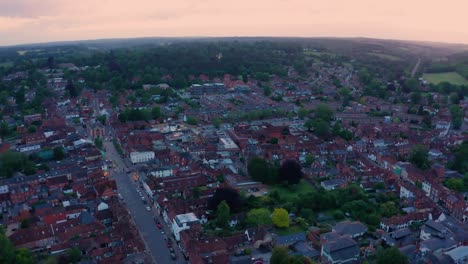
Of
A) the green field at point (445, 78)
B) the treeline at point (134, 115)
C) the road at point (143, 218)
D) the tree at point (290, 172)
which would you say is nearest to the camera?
the road at point (143, 218)

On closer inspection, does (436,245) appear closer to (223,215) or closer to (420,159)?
(223,215)

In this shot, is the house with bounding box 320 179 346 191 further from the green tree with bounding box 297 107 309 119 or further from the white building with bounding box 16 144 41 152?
the white building with bounding box 16 144 41 152

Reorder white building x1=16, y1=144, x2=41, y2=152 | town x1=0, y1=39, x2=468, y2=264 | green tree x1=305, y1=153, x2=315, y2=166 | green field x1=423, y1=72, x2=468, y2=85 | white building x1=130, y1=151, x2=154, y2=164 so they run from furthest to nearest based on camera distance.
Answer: green field x1=423, y1=72, x2=468, y2=85 < white building x1=16, y1=144, x2=41, y2=152 < white building x1=130, y1=151, x2=154, y2=164 < green tree x1=305, y1=153, x2=315, y2=166 < town x1=0, y1=39, x2=468, y2=264

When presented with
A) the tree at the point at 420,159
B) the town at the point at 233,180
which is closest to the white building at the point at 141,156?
the town at the point at 233,180

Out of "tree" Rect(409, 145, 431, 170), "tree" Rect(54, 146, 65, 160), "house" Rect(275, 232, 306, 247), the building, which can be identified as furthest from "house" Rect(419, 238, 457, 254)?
the building

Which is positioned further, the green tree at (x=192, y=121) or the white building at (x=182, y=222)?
the green tree at (x=192, y=121)

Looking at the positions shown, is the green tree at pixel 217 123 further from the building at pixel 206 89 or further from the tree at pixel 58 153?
the building at pixel 206 89

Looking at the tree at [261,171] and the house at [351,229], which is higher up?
the tree at [261,171]

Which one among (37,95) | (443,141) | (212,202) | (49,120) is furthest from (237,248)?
(37,95)
